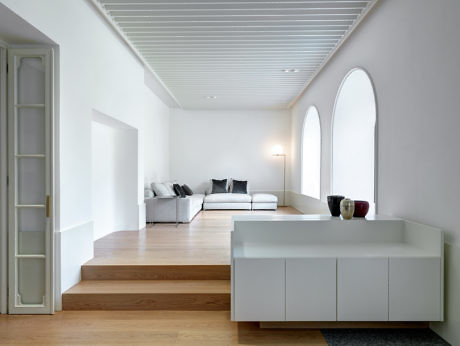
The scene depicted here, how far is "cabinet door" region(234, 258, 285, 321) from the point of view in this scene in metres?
2.66

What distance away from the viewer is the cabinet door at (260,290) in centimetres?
266

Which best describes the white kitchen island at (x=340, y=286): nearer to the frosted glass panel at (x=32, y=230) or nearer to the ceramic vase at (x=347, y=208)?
the ceramic vase at (x=347, y=208)

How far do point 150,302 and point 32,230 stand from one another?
1.30 m

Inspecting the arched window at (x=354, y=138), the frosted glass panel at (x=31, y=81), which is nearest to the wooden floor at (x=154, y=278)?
the frosted glass panel at (x=31, y=81)

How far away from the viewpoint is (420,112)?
300 centimetres

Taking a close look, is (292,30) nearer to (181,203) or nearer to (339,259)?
(339,259)

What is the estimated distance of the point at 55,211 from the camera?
319cm

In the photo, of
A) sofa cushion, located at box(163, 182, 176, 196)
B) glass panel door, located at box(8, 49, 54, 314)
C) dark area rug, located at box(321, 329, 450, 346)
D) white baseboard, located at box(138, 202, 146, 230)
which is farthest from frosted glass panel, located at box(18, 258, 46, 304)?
sofa cushion, located at box(163, 182, 176, 196)

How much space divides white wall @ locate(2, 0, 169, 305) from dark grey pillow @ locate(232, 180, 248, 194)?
18.7 feet

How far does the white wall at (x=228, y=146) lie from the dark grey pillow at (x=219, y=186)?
19.9 inches

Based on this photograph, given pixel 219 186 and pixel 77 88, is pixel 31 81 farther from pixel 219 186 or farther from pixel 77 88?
pixel 219 186

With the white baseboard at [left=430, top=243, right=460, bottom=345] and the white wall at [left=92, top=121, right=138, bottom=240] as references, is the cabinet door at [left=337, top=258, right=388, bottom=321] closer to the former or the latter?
the white baseboard at [left=430, top=243, right=460, bottom=345]

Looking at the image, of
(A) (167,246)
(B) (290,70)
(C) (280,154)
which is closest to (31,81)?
(A) (167,246)

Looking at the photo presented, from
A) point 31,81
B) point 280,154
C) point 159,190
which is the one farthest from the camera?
point 280,154
